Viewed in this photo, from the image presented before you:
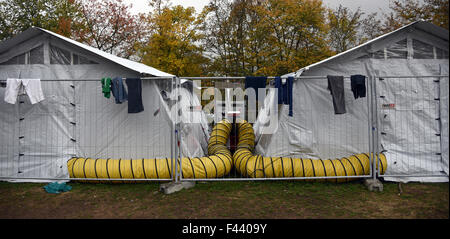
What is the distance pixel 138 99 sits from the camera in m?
6.33

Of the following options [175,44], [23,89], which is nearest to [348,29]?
[175,44]

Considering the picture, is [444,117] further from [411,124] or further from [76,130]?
[76,130]

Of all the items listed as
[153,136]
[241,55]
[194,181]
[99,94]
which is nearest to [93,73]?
[99,94]

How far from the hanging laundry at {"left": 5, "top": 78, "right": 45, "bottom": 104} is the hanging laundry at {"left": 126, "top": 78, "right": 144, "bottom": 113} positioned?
2.15 meters

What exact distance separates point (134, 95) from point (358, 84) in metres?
5.22

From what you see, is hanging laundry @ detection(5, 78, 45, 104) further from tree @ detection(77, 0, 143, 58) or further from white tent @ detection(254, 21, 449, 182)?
tree @ detection(77, 0, 143, 58)

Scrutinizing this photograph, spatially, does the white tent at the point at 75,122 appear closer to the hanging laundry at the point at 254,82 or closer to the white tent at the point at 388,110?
the hanging laundry at the point at 254,82

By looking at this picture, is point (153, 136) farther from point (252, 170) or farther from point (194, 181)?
point (252, 170)

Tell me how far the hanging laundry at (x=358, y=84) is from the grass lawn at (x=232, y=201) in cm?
214

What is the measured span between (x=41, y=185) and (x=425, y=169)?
9.66 m

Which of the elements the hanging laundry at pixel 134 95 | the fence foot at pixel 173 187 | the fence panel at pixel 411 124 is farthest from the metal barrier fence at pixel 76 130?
the fence panel at pixel 411 124

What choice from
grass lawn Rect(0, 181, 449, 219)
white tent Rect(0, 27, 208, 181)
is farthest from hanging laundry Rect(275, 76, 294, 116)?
white tent Rect(0, 27, 208, 181)

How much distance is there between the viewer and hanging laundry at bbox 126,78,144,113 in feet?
20.7

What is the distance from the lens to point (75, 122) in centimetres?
712
